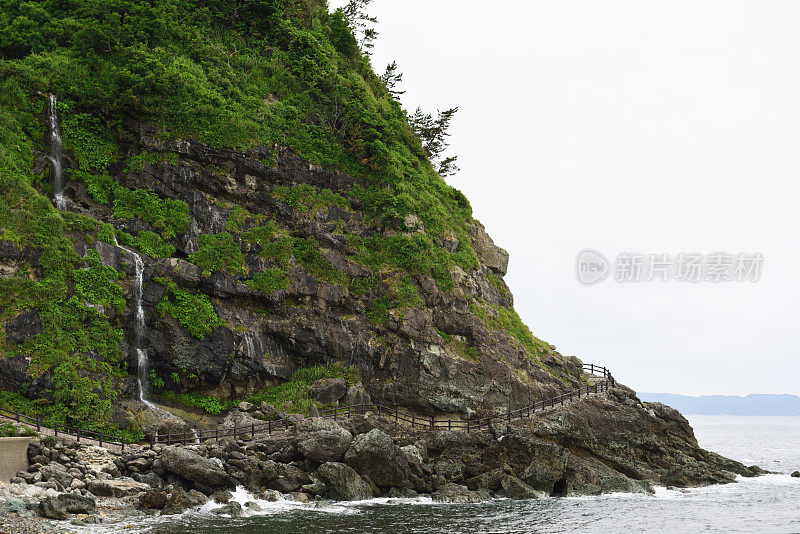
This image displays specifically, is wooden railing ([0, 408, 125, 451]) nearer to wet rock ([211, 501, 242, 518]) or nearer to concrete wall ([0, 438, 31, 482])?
concrete wall ([0, 438, 31, 482])

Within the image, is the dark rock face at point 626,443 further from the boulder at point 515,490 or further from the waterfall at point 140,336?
the waterfall at point 140,336

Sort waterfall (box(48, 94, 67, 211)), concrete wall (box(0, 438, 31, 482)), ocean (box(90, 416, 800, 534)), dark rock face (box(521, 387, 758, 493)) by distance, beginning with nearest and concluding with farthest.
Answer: ocean (box(90, 416, 800, 534)) < concrete wall (box(0, 438, 31, 482)) < dark rock face (box(521, 387, 758, 493)) < waterfall (box(48, 94, 67, 211))

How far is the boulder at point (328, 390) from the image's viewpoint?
35344 millimetres

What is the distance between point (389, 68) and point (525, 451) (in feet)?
140

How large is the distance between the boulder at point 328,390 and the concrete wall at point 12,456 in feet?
49.8

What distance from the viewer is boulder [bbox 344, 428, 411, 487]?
29344mm

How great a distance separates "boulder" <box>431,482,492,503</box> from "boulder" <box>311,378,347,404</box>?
8.66 meters

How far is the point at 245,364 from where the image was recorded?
35.8 m

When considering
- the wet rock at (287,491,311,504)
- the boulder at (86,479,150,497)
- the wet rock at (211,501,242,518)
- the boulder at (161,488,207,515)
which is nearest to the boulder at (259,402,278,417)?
the wet rock at (287,491,311,504)

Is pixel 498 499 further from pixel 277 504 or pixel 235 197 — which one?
pixel 235 197

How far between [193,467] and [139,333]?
1096cm

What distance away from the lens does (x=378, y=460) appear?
1161 inches

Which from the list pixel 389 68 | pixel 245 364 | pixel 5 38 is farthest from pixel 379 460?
pixel 389 68

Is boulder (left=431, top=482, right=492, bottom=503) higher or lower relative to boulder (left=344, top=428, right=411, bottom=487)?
lower
